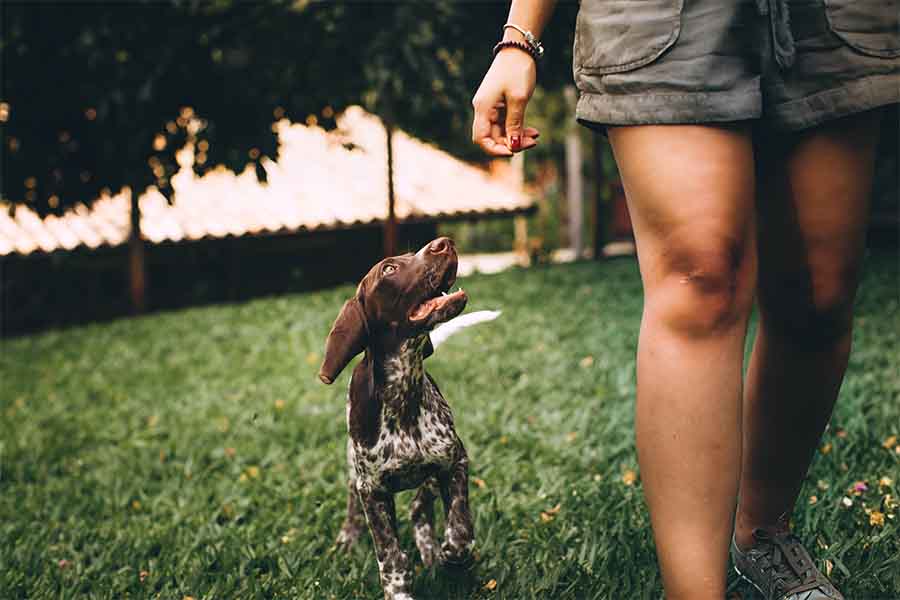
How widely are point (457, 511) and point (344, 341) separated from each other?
0.56m

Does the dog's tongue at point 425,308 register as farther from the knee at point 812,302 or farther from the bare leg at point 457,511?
the knee at point 812,302

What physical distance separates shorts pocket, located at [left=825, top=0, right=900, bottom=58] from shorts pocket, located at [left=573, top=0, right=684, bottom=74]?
0.36m

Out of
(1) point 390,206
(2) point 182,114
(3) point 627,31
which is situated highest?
(2) point 182,114

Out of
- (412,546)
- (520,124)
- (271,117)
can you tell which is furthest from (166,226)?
(520,124)

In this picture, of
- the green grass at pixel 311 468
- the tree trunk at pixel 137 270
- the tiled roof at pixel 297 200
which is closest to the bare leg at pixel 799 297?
the green grass at pixel 311 468

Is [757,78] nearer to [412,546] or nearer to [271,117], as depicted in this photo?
[412,546]

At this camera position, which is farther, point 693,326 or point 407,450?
point 407,450

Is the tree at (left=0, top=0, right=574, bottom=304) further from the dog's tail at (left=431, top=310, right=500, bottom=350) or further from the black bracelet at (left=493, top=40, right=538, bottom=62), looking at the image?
the black bracelet at (left=493, top=40, right=538, bottom=62)

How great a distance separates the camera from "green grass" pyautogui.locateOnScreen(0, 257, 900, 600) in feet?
8.80

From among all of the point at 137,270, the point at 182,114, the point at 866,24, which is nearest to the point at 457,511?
the point at 866,24

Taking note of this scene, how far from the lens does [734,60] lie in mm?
1727

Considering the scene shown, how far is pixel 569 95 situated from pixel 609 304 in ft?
29.5

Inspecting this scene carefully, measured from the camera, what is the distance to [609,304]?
7.96m

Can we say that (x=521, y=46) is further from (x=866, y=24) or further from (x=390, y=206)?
(x=390, y=206)
